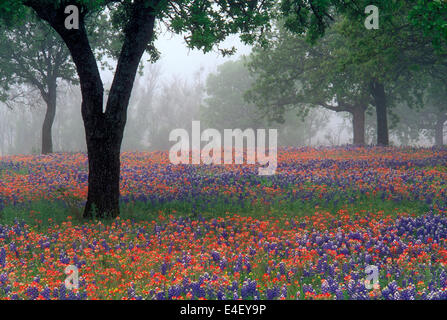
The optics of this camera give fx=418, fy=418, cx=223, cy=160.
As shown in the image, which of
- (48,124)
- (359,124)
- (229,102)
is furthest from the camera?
(229,102)

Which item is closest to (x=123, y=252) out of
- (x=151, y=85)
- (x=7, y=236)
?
(x=7, y=236)

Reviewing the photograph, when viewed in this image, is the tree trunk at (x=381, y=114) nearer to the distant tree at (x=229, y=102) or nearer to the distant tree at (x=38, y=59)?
the distant tree at (x=38, y=59)

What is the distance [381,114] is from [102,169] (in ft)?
72.7

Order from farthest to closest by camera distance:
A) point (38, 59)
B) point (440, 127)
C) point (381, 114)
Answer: point (440, 127)
point (38, 59)
point (381, 114)

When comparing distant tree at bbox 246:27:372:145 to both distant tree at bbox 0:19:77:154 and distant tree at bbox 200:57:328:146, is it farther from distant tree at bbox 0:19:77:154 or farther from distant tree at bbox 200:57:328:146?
distant tree at bbox 200:57:328:146

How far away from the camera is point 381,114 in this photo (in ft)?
89.8

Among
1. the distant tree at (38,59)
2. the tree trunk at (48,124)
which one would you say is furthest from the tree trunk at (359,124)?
the tree trunk at (48,124)

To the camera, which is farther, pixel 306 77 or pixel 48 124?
pixel 306 77

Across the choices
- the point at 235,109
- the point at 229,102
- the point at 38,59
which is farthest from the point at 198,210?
the point at 229,102

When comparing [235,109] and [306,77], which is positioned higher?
[235,109]

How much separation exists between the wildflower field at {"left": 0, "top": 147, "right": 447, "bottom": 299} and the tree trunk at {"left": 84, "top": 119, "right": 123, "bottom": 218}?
42cm

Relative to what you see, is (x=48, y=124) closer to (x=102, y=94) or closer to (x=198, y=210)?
(x=102, y=94)

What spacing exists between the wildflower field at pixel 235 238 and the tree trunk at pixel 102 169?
1.39 feet
